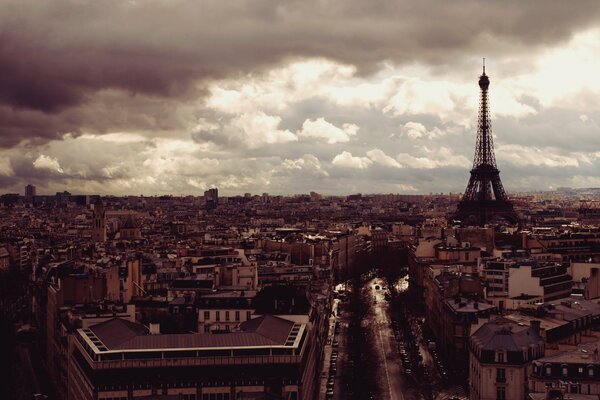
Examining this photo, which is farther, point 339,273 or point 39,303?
point 339,273

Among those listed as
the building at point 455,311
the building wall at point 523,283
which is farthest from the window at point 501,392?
the building wall at point 523,283

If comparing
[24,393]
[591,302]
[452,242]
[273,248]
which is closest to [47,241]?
[273,248]

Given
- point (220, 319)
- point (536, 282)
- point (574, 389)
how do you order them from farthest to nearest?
point (536, 282) → point (220, 319) → point (574, 389)

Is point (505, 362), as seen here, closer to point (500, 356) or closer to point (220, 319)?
point (500, 356)

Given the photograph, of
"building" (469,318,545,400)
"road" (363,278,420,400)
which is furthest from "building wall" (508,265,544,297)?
"building" (469,318,545,400)

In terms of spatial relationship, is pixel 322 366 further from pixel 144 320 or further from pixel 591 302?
pixel 591 302

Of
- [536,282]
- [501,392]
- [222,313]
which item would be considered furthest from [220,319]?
[536,282]
